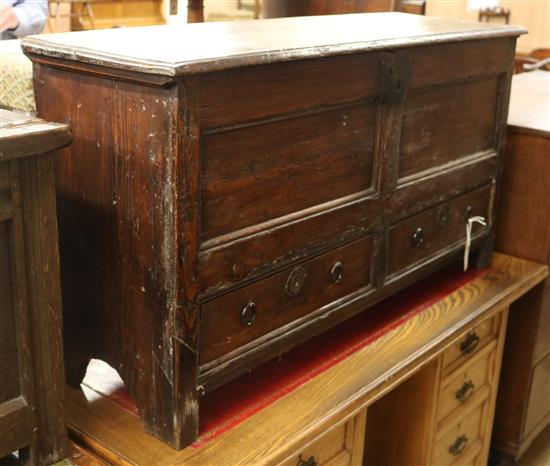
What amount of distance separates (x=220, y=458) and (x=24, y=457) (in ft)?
1.06

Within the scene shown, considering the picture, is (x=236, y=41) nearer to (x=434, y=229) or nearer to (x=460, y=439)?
(x=434, y=229)

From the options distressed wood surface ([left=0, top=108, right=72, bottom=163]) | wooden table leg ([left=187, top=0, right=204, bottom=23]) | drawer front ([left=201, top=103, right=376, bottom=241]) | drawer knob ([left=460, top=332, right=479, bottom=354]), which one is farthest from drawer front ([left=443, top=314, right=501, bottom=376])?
wooden table leg ([left=187, top=0, right=204, bottom=23])

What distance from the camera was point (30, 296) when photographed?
129 centimetres

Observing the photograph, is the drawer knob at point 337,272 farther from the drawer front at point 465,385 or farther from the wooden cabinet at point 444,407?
the drawer front at point 465,385

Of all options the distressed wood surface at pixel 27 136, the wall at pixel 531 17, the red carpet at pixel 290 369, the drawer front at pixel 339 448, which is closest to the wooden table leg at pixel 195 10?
the red carpet at pixel 290 369

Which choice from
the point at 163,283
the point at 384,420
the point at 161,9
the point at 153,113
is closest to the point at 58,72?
the point at 153,113

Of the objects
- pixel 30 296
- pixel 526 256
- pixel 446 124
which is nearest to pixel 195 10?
pixel 446 124

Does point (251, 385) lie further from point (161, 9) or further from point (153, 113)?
point (161, 9)

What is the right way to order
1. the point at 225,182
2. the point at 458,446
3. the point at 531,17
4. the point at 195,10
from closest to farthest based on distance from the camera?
the point at 225,182, the point at 458,446, the point at 195,10, the point at 531,17

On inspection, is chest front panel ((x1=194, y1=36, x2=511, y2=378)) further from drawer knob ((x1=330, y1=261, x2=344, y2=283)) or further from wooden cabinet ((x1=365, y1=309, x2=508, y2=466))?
wooden cabinet ((x1=365, y1=309, x2=508, y2=466))

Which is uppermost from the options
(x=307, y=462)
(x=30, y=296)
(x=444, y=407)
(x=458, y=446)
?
(x=30, y=296)

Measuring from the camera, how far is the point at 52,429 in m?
1.37

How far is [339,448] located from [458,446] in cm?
62

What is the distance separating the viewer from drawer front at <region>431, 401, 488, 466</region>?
7.23 ft
